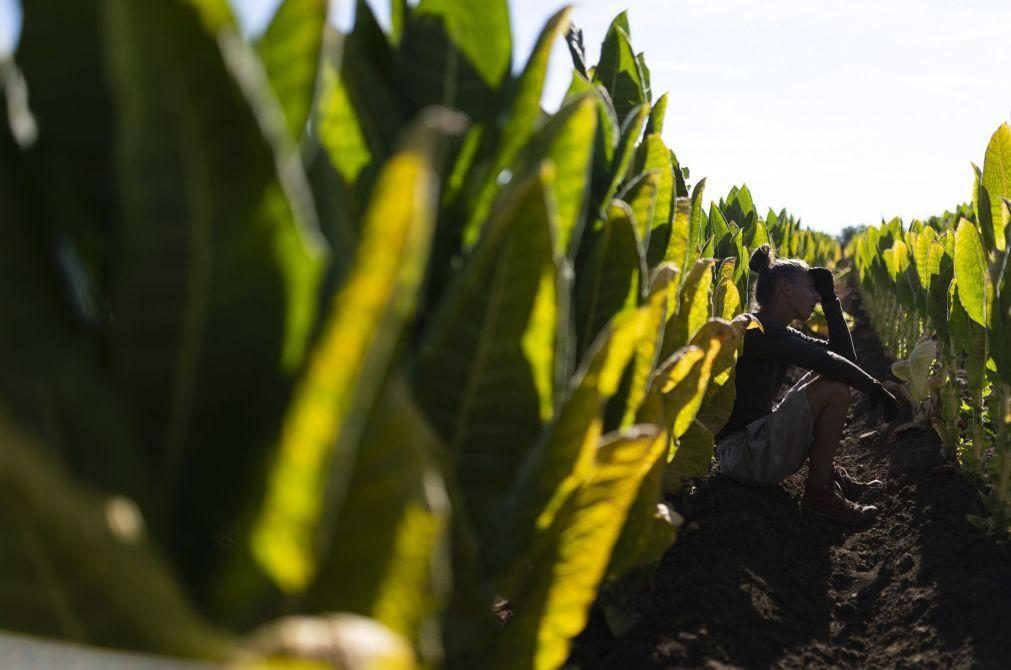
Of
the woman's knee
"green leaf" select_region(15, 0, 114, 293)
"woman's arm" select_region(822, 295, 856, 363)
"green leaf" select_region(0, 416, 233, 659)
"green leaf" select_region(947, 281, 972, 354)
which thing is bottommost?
"green leaf" select_region(0, 416, 233, 659)

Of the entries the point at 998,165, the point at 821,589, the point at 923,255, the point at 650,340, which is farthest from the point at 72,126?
the point at 923,255

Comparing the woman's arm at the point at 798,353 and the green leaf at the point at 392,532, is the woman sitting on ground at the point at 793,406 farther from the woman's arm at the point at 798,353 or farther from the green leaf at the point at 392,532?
the green leaf at the point at 392,532

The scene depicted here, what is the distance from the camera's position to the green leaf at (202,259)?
2.28ft

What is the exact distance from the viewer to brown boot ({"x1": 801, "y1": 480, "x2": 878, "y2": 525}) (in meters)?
3.88

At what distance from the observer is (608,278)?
1.57 m

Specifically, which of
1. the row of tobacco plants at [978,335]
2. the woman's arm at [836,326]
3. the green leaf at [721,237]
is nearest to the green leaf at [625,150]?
the row of tobacco plants at [978,335]

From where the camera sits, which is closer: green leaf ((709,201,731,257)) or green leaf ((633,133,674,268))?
green leaf ((633,133,674,268))

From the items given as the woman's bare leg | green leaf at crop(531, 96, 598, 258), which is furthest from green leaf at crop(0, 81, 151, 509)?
the woman's bare leg

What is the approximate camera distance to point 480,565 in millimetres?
1213

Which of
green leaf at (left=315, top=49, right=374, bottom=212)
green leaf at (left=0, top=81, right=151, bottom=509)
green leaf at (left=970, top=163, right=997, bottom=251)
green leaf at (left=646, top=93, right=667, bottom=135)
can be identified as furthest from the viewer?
green leaf at (left=970, top=163, right=997, bottom=251)

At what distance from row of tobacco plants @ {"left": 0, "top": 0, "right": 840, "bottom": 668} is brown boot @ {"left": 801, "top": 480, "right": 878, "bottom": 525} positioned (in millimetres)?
2821

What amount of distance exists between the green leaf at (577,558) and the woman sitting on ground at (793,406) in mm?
2696

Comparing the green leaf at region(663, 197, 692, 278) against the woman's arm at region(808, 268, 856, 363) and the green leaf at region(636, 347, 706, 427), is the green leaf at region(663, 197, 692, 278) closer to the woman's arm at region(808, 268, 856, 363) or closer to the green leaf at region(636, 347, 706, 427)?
the green leaf at region(636, 347, 706, 427)

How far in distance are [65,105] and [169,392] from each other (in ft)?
0.95
